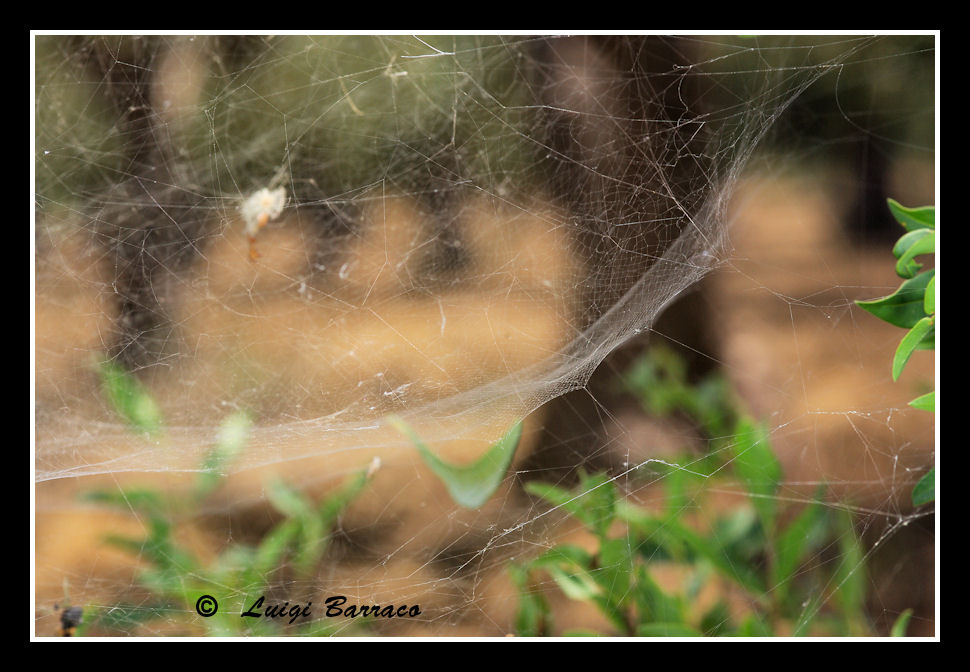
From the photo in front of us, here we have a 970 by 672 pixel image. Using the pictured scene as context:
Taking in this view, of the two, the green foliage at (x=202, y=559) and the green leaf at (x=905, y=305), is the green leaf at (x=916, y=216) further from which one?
the green foliage at (x=202, y=559)

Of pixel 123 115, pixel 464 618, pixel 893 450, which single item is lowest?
pixel 464 618

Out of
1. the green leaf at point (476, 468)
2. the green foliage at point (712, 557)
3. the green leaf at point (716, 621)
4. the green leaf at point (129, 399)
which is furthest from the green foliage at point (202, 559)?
the green leaf at point (716, 621)

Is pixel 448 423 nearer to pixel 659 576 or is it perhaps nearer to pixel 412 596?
pixel 412 596

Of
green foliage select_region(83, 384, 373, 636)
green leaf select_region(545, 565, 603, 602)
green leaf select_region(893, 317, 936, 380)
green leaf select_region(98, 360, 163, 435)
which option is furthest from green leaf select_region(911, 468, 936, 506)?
green leaf select_region(98, 360, 163, 435)

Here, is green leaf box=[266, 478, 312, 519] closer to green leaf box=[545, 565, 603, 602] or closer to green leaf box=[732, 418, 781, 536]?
green leaf box=[545, 565, 603, 602]

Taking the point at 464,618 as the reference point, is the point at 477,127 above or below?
above

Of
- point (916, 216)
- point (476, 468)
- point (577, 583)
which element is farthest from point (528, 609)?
point (916, 216)

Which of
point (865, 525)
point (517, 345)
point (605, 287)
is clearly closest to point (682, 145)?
point (605, 287)
